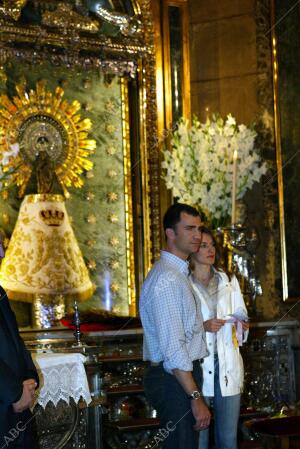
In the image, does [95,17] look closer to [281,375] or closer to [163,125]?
[163,125]

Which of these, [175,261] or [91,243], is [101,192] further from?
[175,261]

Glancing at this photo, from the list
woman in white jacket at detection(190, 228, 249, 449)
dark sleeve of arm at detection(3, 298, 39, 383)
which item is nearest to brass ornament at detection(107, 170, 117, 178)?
woman in white jacket at detection(190, 228, 249, 449)

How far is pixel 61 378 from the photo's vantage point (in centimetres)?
502

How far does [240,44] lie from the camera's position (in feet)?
27.1

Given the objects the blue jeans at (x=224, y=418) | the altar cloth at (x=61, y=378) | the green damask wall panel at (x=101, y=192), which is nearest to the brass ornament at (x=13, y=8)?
the green damask wall panel at (x=101, y=192)

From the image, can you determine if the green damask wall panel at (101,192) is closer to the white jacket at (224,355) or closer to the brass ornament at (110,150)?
the brass ornament at (110,150)

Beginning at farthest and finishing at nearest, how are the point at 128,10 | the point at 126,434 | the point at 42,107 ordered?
the point at 128,10 → the point at 42,107 → the point at 126,434

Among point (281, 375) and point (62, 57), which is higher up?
point (62, 57)

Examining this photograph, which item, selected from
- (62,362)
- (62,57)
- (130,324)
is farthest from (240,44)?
(62,362)

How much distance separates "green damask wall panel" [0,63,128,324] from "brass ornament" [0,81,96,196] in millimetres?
80

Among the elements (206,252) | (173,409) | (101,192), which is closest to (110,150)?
(101,192)

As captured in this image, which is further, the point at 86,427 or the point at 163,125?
the point at 163,125

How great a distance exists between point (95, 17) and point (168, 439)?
4259 mm

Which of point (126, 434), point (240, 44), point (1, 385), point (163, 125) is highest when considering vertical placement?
point (240, 44)
